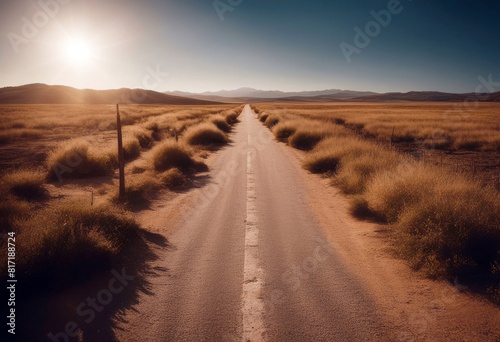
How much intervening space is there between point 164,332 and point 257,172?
362 inches

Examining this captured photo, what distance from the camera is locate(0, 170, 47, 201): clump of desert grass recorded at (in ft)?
29.0

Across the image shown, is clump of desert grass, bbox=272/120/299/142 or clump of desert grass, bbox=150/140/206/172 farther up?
clump of desert grass, bbox=272/120/299/142

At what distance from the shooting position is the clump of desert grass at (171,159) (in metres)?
12.8

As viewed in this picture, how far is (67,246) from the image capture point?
15.1 ft

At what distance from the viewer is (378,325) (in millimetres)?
3660

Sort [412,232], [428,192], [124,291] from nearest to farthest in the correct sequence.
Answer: [124,291], [412,232], [428,192]

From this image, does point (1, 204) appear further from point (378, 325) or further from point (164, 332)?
point (378, 325)

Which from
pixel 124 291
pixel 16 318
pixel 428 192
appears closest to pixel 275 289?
pixel 124 291

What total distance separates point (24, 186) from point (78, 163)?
3.27 metres

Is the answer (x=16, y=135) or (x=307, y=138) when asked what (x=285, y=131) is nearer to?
(x=307, y=138)

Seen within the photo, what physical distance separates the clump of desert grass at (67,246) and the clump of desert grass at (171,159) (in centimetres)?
697

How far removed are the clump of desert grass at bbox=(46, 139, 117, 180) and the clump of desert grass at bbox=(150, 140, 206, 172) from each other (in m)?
2.06

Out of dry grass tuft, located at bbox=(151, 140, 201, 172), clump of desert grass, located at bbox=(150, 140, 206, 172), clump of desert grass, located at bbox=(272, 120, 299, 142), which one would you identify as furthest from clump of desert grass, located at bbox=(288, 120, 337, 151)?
dry grass tuft, located at bbox=(151, 140, 201, 172)

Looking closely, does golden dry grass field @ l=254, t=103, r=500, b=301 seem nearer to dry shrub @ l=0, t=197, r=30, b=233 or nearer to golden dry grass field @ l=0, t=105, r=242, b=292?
golden dry grass field @ l=0, t=105, r=242, b=292
